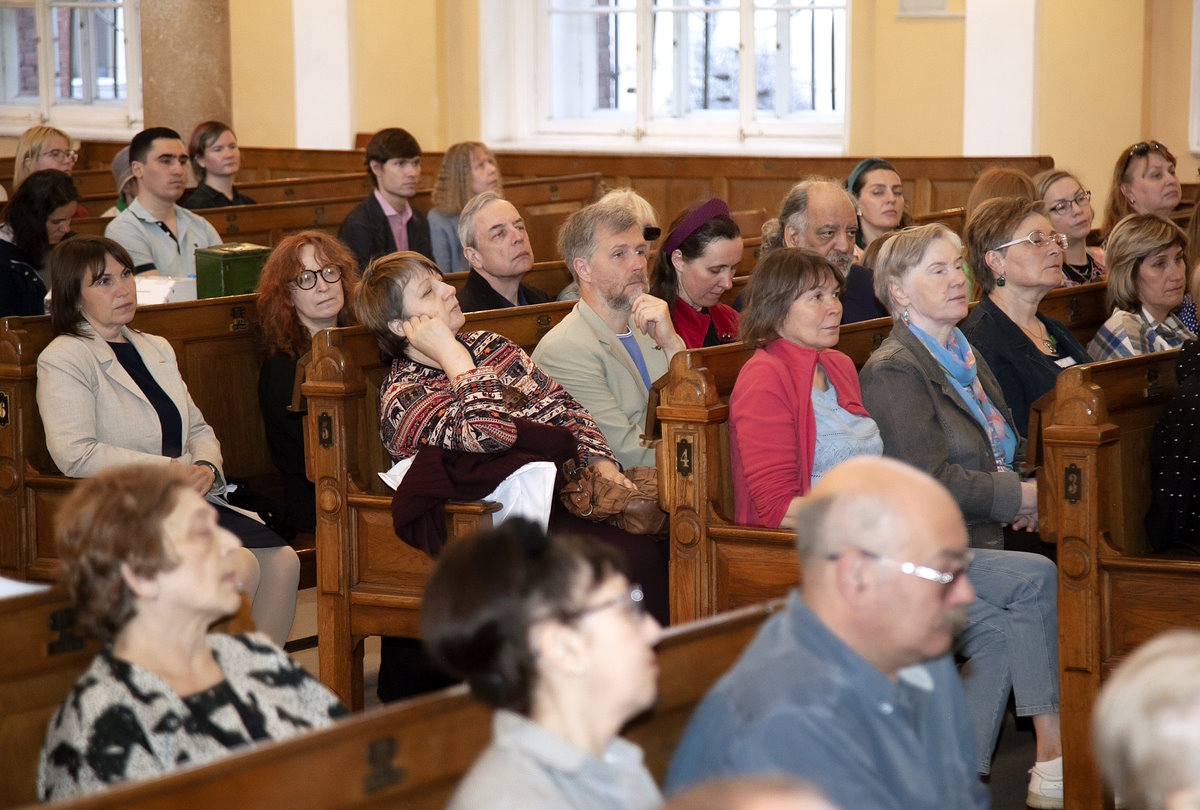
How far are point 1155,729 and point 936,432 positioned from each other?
2.10 metres

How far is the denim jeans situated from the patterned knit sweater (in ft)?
3.16

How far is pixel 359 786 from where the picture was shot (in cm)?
171

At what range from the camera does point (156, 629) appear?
2.04 metres

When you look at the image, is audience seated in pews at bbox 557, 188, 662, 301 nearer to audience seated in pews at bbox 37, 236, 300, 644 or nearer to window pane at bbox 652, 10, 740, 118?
audience seated in pews at bbox 37, 236, 300, 644

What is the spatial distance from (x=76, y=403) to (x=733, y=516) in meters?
1.63

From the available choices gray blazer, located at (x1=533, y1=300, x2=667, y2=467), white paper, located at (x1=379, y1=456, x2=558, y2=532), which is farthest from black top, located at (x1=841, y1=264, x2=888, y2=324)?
white paper, located at (x1=379, y1=456, x2=558, y2=532)

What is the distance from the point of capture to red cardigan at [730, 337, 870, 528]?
3367mm

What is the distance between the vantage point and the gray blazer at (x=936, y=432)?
348 cm

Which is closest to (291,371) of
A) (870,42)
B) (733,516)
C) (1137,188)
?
(733,516)

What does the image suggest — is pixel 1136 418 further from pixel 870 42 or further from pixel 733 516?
pixel 870 42

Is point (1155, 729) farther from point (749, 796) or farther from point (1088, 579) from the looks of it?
point (1088, 579)

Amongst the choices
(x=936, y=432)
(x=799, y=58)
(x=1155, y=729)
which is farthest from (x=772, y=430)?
(x=799, y=58)

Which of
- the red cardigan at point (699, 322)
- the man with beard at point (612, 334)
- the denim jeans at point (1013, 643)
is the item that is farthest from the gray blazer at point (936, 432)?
the red cardigan at point (699, 322)

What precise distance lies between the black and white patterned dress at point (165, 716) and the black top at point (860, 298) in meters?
2.91
